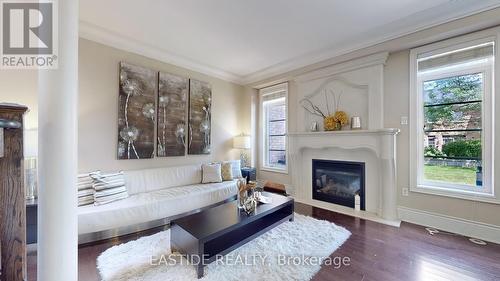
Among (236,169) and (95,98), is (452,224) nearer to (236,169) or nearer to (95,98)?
(236,169)

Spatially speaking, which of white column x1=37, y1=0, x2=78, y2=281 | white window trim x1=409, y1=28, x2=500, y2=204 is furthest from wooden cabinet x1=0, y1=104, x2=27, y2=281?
white window trim x1=409, y1=28, x2=500, y2=204

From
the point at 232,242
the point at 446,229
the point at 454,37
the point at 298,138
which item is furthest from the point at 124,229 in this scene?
the point at 454,37

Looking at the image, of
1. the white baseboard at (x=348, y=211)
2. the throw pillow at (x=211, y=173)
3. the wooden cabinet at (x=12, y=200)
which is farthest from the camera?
the throw pillow at (x=211, y=173)

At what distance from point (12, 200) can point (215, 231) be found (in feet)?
4.46

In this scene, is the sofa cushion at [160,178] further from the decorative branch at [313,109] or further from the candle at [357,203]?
the candle at [357,203]

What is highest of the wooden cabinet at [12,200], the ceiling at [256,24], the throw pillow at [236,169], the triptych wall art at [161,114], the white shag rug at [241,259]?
the ceiling at [256,24]

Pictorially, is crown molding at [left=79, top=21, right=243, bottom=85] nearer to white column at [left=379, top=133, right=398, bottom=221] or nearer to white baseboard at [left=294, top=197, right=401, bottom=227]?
white baseboard at [left=294, top=197, right=401, bottom=227]

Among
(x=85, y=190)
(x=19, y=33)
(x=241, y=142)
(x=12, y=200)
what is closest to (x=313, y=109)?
(x=241, y=142)

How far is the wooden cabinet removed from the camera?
82 cm

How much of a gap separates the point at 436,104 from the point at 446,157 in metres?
0.76

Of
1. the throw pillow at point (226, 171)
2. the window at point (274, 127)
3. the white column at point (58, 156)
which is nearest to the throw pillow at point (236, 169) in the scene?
the throw pillow at point (226, 171)

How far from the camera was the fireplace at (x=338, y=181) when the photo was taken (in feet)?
11.8

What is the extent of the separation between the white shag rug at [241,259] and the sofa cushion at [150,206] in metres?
0.29

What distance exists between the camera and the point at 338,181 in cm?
385
